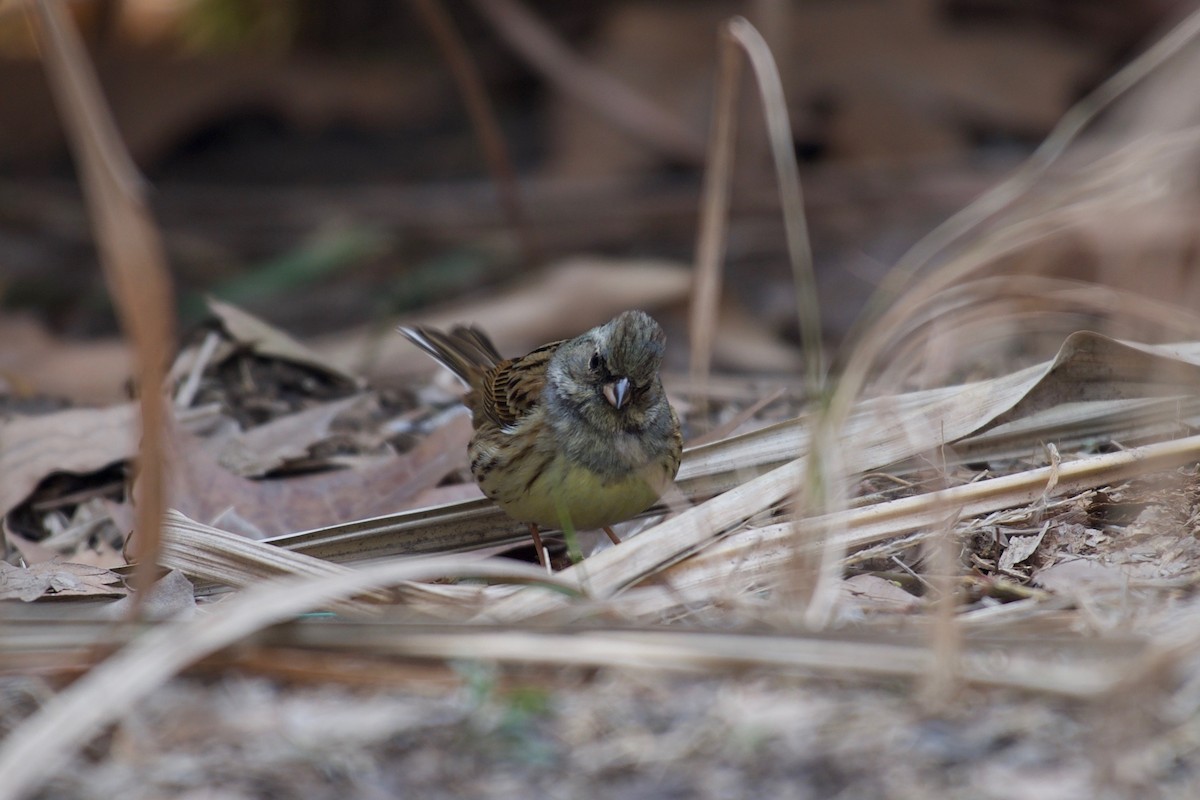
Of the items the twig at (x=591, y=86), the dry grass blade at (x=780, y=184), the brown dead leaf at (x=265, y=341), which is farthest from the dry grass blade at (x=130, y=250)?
the twig at (x=591, y=86)

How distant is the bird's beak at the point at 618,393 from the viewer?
3.31 metres

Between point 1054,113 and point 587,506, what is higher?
point 1054,113

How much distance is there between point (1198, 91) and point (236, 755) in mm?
2740

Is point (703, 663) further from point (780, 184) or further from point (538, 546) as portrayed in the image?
point (780, 184)

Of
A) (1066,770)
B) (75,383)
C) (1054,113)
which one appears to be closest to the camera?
(1066,770)

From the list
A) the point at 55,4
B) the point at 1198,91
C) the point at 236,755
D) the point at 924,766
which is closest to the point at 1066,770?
the point at 924,766

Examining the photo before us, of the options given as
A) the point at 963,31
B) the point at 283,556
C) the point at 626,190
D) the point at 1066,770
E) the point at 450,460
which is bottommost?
the point at 1066,770

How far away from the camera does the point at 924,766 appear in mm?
1795

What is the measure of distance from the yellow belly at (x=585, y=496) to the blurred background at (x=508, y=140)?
3467mm

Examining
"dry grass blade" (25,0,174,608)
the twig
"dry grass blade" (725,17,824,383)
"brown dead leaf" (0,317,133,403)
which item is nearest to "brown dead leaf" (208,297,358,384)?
"brown dead leaf" (0,317,133,403)

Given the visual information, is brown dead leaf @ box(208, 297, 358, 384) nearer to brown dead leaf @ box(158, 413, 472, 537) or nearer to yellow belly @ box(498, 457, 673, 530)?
brown dead leaf @ box(158, 413, 472, 537)

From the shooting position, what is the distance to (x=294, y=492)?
3.47 meters

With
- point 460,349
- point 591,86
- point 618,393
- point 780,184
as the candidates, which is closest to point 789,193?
point 780,184

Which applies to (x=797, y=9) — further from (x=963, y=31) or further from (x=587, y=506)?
(x=587, y=506)
